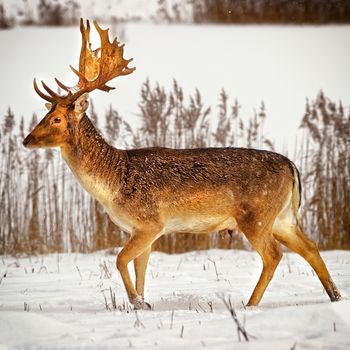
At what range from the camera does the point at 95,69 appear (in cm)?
534

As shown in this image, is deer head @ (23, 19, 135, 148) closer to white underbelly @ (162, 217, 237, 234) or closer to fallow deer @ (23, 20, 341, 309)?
fallow deer @ (23, 20, 341, 309)

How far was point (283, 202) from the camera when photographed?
4.61 metres

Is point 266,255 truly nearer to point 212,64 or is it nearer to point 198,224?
point 198,224

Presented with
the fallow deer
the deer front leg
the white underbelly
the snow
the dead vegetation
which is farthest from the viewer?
the snow

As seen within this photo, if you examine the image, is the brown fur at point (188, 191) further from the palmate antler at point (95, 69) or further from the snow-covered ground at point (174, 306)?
the snow-covered ground at point (174, 306)

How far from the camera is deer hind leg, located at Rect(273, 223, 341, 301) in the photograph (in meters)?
4.36

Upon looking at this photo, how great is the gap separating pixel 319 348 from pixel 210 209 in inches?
79.6

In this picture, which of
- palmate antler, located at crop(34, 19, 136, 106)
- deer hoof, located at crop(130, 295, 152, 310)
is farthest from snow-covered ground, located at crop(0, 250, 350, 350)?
palmate antler, located at crop(34, 19, 136, 106)

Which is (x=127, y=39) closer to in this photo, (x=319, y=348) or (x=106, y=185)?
(x=106, y=185)

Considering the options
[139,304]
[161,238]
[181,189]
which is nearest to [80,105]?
[181,189]

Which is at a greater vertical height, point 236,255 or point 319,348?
point 319,348

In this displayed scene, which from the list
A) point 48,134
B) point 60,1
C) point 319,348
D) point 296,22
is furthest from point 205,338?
point 296,22

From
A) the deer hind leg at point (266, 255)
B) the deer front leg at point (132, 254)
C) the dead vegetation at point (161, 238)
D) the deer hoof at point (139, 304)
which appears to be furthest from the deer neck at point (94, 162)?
the dead vegetation at point (161, 238)

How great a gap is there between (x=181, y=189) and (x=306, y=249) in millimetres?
1023
